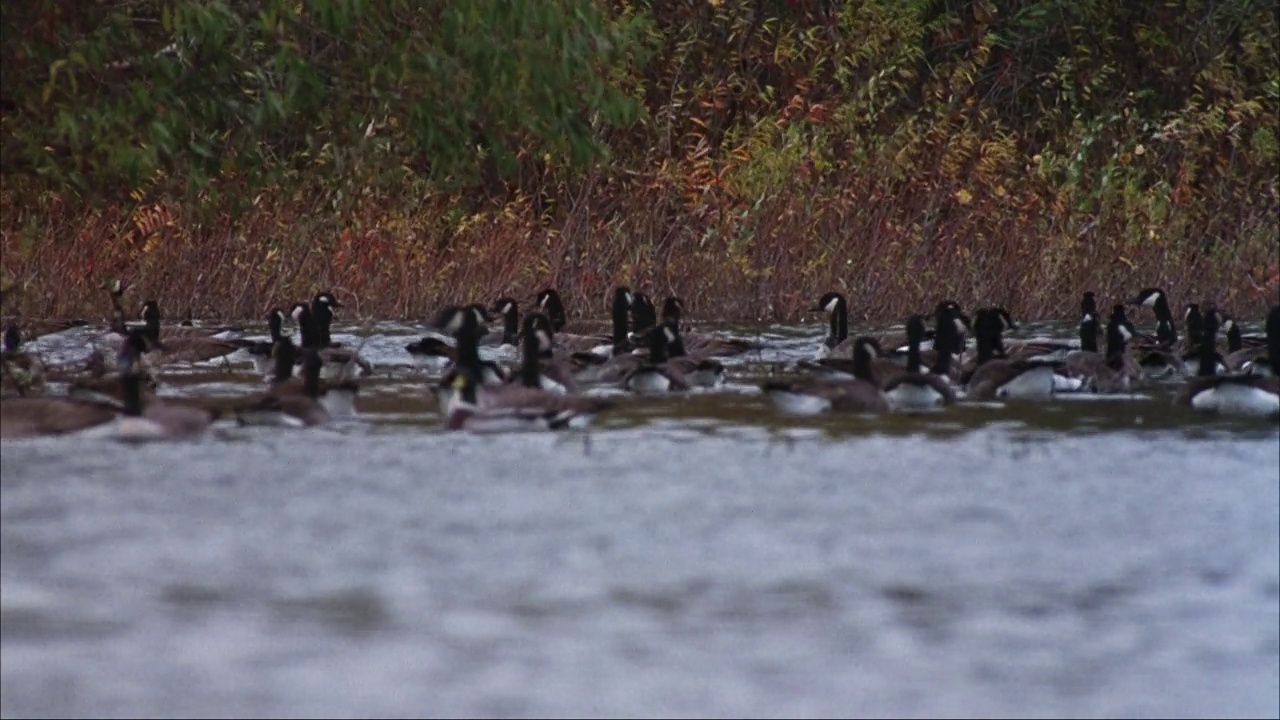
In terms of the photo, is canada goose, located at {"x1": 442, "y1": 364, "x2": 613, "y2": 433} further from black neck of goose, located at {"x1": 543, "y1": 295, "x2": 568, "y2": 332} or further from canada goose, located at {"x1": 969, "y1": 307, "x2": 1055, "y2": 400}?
black neck of goose, located at {"x1": 543, "y1": 295, "x2": 568, "y2": 332}

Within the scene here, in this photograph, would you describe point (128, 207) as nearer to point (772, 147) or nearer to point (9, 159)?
point (9, 159)

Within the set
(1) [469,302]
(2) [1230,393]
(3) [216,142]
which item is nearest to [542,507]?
(2) [1230,393]

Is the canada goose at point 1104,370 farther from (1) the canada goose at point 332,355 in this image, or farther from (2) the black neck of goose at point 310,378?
(2) the black neck of goose at point 310,378

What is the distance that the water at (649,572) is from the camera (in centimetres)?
783

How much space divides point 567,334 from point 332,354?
10.9 feet

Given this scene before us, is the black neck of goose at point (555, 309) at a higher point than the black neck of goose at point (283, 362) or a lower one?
higher

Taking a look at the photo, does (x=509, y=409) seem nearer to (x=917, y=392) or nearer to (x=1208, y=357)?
(x=917, y=392)

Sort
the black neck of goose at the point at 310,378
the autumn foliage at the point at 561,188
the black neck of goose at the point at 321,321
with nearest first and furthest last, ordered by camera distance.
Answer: the black neck of goose at the point at 310,378
the black neck of goose at the point at 321,321
the autumn foliage at the point at 561,188

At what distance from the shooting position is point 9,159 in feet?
69.1

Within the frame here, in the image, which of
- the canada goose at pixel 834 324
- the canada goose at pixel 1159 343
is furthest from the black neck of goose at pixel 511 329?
the canada goose at pixel 1159 343

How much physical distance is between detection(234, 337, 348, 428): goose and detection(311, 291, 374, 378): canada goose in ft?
5.73

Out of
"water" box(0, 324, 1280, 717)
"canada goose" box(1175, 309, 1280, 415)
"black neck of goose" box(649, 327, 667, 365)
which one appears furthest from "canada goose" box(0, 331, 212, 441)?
"canada goose" box(1175, 309, 1280, 415)

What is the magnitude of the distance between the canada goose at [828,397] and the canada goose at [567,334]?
11.0ft

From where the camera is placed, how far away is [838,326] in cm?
2078
